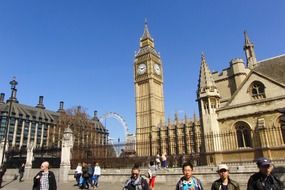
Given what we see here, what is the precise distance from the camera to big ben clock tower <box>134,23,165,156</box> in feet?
256

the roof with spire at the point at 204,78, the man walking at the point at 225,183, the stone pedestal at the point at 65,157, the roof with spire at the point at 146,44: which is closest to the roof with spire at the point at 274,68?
the roof with spire at the point at 204,78

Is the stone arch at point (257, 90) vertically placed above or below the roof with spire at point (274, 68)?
below

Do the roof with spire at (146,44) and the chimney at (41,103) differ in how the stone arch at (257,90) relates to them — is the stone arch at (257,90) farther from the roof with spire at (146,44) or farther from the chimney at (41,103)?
the chimney at (41,103)

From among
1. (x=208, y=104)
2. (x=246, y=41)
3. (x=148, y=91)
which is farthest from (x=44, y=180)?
(x=148, y=91)

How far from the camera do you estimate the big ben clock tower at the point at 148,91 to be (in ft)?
256

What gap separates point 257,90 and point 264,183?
17710 mm

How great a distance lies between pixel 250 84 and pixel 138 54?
6855 centimetres

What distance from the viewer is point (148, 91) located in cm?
8031

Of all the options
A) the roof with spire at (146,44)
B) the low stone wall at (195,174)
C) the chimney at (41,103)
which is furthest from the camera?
the chimney at (41,103)

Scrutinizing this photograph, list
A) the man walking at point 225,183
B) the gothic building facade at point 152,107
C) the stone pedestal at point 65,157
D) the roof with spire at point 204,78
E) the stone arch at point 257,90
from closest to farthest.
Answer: the man walking at point 225,183, the stone pedestal at point 65,157, the stone arch at point 257,90, the roof with spire at point 204,78, the gothic building facade at point 152,107

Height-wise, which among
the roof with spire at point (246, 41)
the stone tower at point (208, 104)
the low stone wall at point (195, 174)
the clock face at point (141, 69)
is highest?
the clock face at point (141, 69)

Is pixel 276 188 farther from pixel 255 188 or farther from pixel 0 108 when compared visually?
pixel 0 108

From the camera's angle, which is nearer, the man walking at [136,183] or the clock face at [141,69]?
the man walking at [136,183]

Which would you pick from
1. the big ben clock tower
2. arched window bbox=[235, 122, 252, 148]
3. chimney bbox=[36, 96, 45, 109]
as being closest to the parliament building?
arched window bbox=[235, 122, 252, 148]
